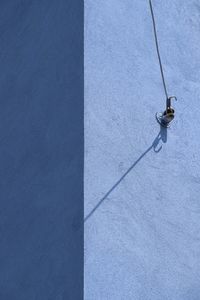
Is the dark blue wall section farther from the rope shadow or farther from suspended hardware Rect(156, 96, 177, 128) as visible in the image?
suspended hardware Rect(156, 96, 177, 128)

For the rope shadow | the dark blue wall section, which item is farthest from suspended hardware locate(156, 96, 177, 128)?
the dark blue wall section

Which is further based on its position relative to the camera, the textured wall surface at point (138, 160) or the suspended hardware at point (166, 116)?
the suspended hardware at point (166, 116)

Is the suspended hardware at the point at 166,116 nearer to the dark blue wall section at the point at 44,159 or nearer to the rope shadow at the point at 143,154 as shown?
the rope shadow at the point at 143,154

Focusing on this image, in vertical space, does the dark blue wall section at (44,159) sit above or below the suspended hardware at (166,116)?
below

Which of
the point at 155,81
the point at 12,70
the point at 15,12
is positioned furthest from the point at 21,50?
the point at 155,81

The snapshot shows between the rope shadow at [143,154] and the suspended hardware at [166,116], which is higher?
the suspended hardware at [166,116]

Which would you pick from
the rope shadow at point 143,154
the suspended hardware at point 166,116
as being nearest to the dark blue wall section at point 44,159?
the rope shadow at point 143,154

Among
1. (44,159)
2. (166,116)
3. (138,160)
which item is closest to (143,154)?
(138,160)
